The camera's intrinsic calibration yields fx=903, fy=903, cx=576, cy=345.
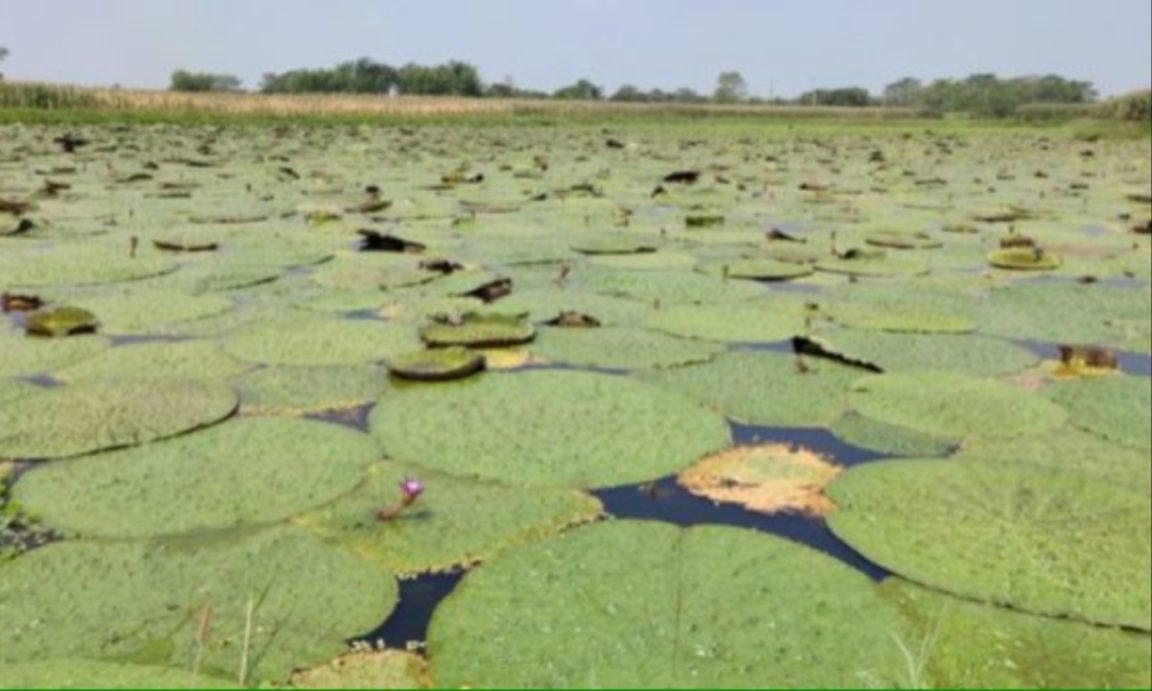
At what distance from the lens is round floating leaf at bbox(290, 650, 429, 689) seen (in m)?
1.47

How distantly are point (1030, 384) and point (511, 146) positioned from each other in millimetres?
15022

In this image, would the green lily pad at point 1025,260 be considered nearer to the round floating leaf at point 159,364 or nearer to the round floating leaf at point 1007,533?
the round floating leaf at point 1007,533

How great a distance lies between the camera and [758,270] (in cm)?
512

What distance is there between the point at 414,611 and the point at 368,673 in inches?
9.5

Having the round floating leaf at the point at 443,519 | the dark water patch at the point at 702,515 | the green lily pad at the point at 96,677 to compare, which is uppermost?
the green lily pad at the point at 96,677

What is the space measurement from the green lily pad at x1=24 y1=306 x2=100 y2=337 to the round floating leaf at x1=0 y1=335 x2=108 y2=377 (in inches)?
2.4

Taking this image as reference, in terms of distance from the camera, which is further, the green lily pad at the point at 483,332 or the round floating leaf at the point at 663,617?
the green lily pad at the point at 483,332

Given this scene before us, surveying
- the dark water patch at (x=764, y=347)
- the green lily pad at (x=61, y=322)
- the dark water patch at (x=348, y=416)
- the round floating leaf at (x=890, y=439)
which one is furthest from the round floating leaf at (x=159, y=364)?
A: the round floating leaf at (x=890, y=439)

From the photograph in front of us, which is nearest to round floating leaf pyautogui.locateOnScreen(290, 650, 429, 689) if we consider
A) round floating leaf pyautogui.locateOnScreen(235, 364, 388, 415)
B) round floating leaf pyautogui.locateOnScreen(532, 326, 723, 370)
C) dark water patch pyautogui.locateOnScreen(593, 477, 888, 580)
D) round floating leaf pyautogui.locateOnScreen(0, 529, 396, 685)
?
round floating leaf pyautogui.locateOnScreen(0, 529, 396, 685)

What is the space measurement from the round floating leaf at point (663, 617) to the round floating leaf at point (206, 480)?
64 centimetres

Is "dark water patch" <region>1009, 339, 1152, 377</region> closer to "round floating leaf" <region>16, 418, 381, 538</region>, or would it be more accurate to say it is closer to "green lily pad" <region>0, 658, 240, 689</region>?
"round floating leaf" <region>16, 418, 381, 538</region>

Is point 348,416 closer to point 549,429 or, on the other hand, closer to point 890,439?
point 549,429

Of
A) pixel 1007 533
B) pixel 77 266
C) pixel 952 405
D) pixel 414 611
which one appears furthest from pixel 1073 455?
pixel 77 266

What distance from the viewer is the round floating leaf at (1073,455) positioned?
2.37m
